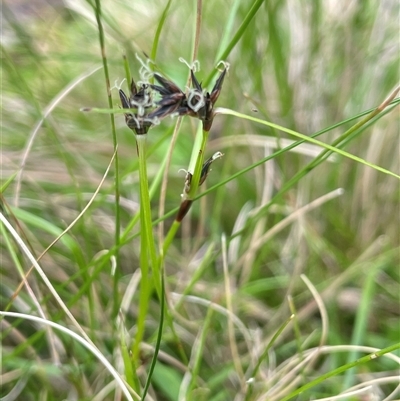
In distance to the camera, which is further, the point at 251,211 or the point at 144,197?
the point at 251,211

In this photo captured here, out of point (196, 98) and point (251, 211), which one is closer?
point (196, 98)

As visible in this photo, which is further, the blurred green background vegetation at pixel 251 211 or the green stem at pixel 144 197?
the blurred green background vegetation at pixel 251 211

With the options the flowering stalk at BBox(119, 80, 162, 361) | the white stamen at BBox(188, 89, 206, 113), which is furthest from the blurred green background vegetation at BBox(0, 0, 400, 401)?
the white stamen at BBox(188, 89, 206, 113)

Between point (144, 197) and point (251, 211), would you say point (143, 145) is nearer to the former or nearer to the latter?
point (144, 197)

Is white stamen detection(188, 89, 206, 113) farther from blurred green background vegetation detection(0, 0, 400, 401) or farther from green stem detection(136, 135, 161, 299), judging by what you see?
blurred green background vegetation detection(0, 0, 400, 401)

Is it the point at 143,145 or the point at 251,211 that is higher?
the point at 251,211

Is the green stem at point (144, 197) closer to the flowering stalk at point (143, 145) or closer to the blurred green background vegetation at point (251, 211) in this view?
the flowering stalk at point (143, 145)

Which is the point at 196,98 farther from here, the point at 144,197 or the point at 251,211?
the point at 251,211

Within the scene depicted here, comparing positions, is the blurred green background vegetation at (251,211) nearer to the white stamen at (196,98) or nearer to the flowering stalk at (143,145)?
the flowering stalk at (143,145)

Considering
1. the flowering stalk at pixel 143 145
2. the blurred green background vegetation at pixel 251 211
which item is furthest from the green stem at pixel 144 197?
the blurred green background vegetation at pixel 251 211

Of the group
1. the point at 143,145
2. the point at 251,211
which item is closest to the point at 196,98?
the point at 143,145

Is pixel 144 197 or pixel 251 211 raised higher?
pixel 251 211

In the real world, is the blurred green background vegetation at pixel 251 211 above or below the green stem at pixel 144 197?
above
